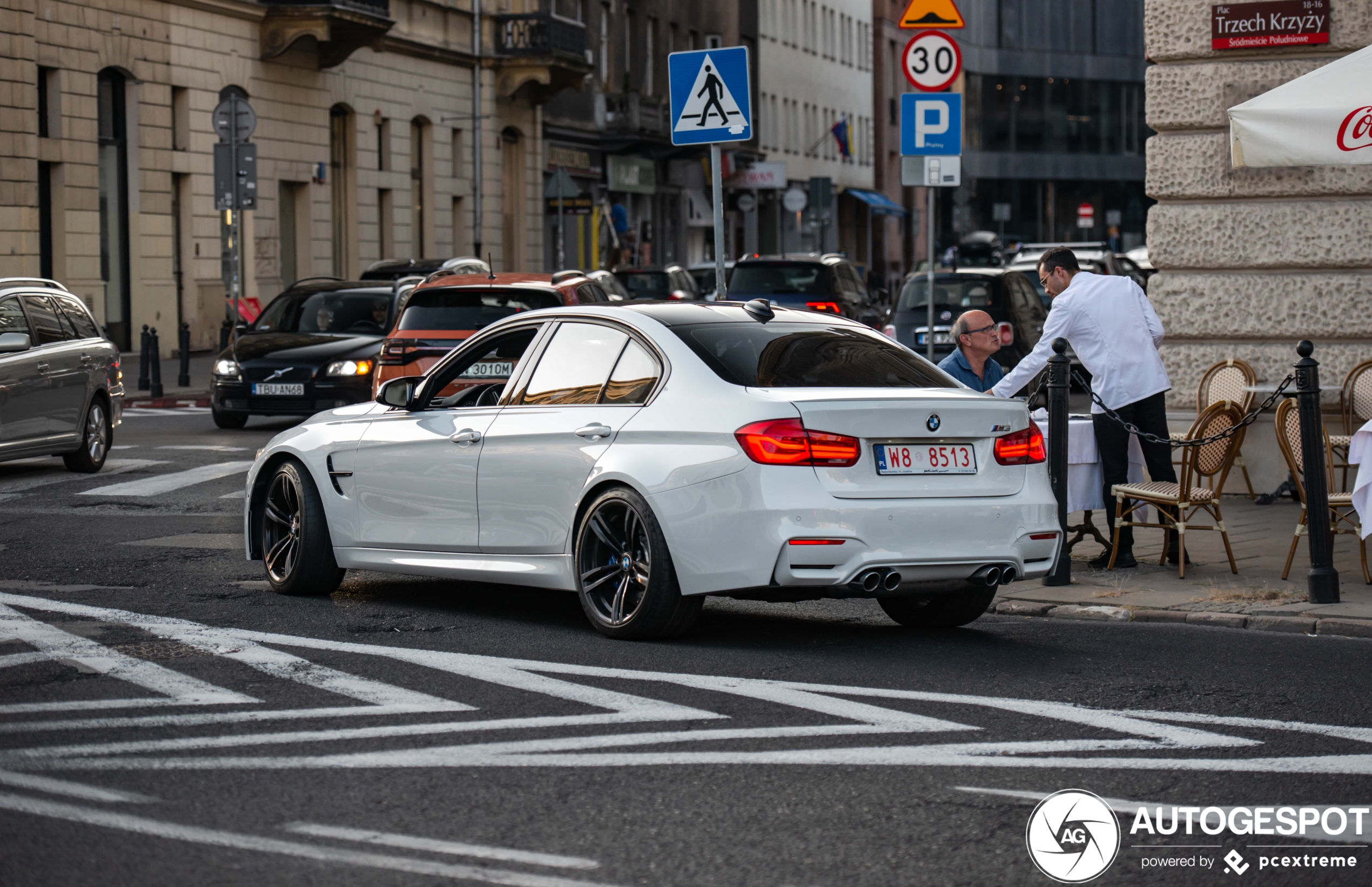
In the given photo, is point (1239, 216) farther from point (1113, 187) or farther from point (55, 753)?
point (1113, 187)

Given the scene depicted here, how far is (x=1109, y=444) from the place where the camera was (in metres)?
10.8

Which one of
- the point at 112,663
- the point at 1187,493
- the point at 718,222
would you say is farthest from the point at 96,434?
the point at 1187,493

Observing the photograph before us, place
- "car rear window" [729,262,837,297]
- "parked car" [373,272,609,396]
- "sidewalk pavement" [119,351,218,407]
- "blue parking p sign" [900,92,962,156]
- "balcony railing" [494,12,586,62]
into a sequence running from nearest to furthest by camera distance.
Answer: "blue parking p sign" [900,92,962,156], "parked car" [373,272,609,396], "sidewalk pavement" [119,351,218,407], "car rear window" [729,262,837,297], "balcony railing" [494,12,586,62]

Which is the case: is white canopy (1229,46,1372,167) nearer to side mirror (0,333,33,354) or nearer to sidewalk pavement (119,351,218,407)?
side mirror (0,333,33,354)

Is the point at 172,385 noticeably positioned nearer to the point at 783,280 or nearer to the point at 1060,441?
the point at 783,280

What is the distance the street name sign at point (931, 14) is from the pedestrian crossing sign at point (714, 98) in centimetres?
238

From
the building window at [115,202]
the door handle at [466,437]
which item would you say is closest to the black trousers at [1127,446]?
the door handle at [466,437]

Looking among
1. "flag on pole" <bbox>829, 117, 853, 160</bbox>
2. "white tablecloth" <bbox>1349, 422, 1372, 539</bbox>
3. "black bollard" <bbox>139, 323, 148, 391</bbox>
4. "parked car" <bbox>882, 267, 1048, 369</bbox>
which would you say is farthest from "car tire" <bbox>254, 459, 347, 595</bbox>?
"flag on pole" <bbox>829, 117, 853, 160</bbox>

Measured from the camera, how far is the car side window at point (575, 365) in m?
8.59

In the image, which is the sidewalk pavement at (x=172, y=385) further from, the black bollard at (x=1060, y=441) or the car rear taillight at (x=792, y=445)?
the car rear taillight at (x=792, y=445)

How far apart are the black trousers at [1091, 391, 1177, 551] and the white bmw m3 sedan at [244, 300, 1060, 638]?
223cm

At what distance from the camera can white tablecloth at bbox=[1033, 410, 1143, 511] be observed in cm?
1097

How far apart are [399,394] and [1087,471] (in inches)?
151

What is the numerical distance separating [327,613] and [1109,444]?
428cm
